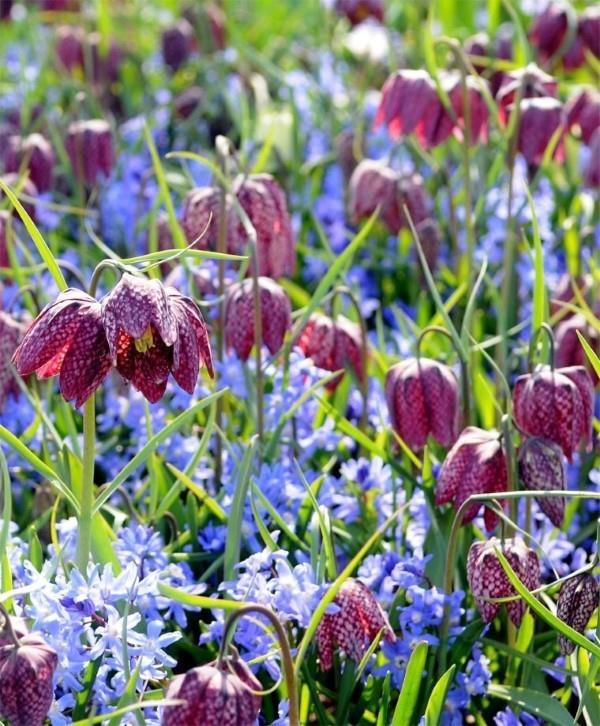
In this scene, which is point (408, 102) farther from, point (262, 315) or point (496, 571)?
point (496, 571)

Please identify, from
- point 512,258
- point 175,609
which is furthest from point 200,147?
point 175,609

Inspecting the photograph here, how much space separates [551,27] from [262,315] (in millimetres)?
1379

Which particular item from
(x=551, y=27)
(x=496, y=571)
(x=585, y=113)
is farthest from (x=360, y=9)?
(x=496, y=571)

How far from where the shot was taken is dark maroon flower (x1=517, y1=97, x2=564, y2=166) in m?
2.28

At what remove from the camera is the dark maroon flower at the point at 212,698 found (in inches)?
48.6

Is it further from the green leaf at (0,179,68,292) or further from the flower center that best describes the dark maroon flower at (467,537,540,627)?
the green leaf at (0,179,68,292)

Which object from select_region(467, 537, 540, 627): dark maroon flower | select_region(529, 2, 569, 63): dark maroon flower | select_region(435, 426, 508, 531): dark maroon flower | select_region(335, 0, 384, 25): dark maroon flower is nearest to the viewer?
select_region(467, 537, 540, 627): dark maroon flower

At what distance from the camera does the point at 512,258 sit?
7.59ft

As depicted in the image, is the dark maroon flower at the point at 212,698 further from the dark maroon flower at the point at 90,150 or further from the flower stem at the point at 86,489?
the dark maroon flower at the point at 90,150

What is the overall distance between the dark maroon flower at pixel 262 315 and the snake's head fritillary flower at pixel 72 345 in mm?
575

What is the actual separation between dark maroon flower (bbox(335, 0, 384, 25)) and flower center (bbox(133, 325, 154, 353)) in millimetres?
2364

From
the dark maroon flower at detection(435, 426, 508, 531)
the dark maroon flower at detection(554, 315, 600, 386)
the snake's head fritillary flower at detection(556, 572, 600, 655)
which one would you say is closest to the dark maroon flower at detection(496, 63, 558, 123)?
the dark maroon flower at detection(554, 315, 600, 386)

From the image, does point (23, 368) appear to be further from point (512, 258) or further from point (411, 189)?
point (411, 189)

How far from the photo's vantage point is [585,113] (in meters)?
2.70
